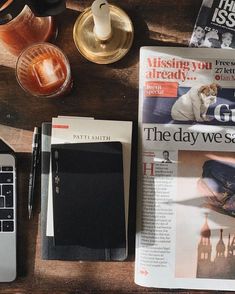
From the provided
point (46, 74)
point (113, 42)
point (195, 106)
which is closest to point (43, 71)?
point (46, 74)

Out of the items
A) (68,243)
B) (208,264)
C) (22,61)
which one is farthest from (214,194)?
(22,61)

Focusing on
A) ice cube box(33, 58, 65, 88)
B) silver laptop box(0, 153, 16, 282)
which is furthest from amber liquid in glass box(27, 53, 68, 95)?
silver laptop box(0, 153, 16, 282)

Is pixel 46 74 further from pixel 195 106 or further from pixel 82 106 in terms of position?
pixel 195 106

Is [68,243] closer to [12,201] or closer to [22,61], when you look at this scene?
[12,201]

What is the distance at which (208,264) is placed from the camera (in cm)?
77

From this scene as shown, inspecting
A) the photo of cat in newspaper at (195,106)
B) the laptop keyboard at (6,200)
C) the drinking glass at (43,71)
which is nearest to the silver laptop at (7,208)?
the laptop keyboard at (6,200)

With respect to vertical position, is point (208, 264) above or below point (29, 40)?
below

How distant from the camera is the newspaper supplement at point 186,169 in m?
0.77

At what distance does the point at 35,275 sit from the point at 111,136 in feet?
0.78

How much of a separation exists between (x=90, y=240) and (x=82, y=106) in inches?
7.7

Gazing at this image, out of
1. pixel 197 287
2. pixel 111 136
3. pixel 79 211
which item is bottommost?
pixel 197 287

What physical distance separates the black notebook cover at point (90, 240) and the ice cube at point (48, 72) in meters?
0.06

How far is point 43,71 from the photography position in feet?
2.52

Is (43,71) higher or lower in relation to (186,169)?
higher
